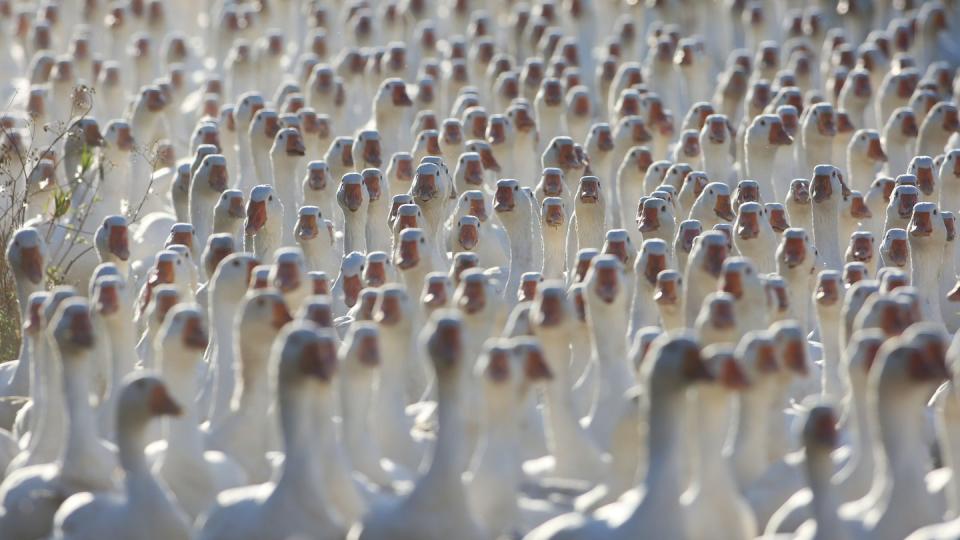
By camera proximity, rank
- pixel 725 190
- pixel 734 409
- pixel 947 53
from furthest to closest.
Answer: pixel 947 53
pixel 725 190
pixel 734 409

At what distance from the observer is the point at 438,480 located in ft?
39.0

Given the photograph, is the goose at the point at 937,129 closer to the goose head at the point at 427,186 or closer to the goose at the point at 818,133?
the goose at the point at 818,133

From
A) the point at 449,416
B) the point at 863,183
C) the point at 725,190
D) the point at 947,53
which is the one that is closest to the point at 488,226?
the point at 725,190

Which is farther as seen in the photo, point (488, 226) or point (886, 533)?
point (488, 226)

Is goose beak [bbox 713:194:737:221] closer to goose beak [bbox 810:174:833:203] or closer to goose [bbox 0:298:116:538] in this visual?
goose beak [bbox 810:174:833:203]

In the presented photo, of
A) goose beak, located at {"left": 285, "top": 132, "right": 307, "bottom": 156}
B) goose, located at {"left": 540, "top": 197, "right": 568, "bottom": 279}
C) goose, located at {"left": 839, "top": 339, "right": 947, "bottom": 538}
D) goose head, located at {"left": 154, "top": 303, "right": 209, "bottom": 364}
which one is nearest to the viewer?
goose, located at {"left": 839, "top": 339, "right": 947, "bottom": 538}

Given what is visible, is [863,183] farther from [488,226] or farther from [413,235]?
[413,235]

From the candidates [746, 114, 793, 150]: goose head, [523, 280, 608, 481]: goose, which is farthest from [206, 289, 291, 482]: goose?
[746, 114, 793, 150]: goose head

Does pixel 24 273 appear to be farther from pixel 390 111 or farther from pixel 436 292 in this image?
pixel 390 111

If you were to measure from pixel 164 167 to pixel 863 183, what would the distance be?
6912mm

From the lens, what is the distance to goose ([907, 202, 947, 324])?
630 inches

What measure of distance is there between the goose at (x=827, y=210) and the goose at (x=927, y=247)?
1189 millimetres

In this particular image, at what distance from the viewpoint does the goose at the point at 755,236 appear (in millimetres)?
16047

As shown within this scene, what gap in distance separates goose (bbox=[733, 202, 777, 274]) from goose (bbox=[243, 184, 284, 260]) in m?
3.58
